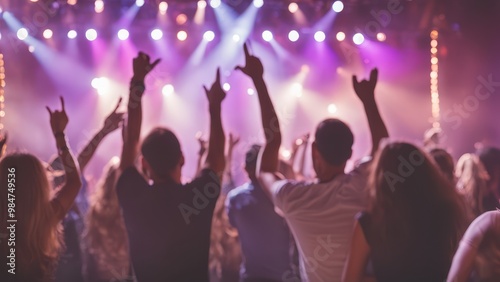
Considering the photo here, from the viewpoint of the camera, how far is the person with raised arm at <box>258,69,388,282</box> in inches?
87.9

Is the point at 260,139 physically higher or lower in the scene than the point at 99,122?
lower

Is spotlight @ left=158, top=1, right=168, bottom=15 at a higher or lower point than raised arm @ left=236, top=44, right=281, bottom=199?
higher

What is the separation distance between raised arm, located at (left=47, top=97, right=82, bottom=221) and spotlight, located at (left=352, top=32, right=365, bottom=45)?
6476 millimetres

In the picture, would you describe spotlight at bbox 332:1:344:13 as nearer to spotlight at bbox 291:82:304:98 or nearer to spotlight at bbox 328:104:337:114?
spotlight at bbox 291:82:304:98

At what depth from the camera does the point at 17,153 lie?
2.28 metres

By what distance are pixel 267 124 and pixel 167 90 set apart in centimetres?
726

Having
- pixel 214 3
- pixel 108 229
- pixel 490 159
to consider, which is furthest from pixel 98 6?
pixel 490 159

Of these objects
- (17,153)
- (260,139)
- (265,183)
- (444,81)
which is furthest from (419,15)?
(17,153)

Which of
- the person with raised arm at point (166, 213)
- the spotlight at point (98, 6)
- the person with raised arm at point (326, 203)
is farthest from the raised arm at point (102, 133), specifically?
the spotlight at point (98, 6)

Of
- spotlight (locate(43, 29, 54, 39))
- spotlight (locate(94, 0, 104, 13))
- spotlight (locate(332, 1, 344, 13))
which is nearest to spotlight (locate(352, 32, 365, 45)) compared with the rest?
spotlight (locate(332, 1, 344, 13))

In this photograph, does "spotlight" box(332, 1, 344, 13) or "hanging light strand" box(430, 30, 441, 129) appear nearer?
"spotlight" box(332, 1, 344, 13)

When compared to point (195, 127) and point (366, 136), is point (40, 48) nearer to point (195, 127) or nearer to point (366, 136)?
point (195, 127)

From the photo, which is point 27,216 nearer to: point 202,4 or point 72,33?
point 202,4

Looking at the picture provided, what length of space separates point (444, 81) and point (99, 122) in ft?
17.8
